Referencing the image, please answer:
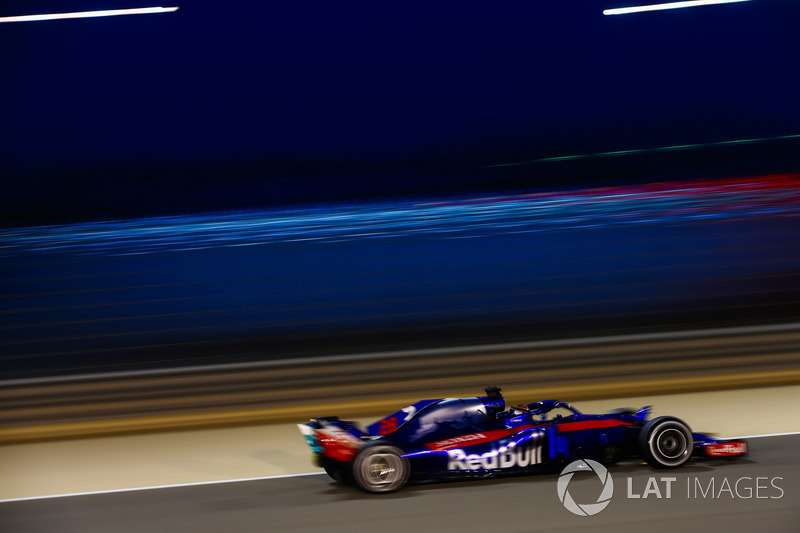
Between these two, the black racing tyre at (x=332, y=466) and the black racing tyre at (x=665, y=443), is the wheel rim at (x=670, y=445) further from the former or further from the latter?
the black racing tyre at (x=332, y=466)

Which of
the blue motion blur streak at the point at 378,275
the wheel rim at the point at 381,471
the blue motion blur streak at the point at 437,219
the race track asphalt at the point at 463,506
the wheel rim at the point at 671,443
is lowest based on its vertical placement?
the race track asphalt at the point at 463,506

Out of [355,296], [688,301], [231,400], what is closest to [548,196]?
[688,301]

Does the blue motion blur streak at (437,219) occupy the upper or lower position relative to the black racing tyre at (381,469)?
upper

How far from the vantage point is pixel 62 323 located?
8477 millimetres

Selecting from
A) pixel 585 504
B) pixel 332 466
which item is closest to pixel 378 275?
pixel 332 466

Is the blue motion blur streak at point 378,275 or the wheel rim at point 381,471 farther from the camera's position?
the blue motion blur streak at point 378,275

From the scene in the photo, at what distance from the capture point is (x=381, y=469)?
4582 millimetres

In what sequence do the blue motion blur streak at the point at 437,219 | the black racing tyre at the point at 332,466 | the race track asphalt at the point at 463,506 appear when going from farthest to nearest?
the blue motion blur streak at the point at 437,219 → the black racing tyre at the point at 332,466 → the race track asphalt at the point at 463,506

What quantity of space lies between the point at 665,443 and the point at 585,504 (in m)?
0.70

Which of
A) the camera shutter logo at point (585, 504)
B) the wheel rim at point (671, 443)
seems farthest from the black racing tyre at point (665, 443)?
the camera shutter logo at point (585, 504)

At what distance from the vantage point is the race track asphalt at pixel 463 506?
156 inches

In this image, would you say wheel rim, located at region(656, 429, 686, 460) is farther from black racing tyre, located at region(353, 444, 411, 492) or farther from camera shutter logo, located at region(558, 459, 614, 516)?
black racing tyre, located at region(353, 444, 411, 492)

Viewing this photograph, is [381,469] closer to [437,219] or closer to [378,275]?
[378,275]

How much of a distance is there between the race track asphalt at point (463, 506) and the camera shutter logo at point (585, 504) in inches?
1.3
